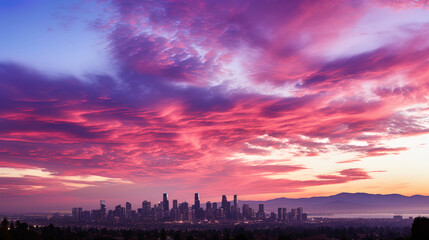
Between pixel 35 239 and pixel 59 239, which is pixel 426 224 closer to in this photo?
pixel 35 239

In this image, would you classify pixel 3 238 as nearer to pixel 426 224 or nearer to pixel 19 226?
pixel 19 226

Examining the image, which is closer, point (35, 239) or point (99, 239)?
point (35, 239)

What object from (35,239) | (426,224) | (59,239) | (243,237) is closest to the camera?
(426,224)

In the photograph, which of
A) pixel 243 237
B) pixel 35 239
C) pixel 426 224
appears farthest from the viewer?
pixel 35 239

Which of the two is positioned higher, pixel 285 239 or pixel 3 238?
pixel 3 238

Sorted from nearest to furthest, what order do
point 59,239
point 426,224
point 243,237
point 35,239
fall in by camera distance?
point 426,224 < point 243,237 < point 35,239 < point 59,239

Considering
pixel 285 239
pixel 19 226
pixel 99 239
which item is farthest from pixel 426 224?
pixel 19 226

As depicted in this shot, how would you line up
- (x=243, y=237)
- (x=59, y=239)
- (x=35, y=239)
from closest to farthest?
(x=243, y=237) < (x=35, y=239) < (x=59, y=239)

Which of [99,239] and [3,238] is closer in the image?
[3,238]

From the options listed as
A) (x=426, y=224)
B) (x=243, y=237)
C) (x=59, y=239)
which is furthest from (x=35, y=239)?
(x=426, y=224)
